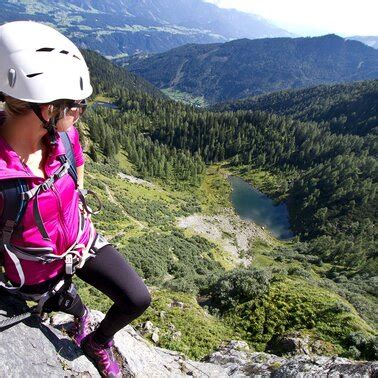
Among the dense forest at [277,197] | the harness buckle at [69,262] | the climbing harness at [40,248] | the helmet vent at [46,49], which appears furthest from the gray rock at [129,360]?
the dense forest at [277,197]

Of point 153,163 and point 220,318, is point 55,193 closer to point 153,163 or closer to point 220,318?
point 220,318

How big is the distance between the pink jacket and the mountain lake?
109052 millimetres

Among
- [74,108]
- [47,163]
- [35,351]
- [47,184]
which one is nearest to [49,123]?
[74,108]

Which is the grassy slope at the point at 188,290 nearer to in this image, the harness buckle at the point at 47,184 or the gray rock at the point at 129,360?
the gray rock at the point at 129,360

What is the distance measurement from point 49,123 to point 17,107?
15.1 inches

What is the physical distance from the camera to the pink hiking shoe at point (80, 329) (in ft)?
20.3

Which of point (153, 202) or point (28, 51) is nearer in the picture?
point (28, 51)

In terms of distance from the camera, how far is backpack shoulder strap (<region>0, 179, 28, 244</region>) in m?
3.55

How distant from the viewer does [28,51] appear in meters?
3.68

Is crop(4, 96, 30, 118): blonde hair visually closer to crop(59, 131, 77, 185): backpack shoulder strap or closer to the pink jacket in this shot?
the pink jacket

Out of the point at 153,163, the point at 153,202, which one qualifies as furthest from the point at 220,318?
the point at 153,163

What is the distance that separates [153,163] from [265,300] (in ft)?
354

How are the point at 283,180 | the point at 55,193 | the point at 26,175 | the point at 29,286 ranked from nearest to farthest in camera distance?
the point at 26,175, the point at 55,193, the point at 29,286, the point at 283,180

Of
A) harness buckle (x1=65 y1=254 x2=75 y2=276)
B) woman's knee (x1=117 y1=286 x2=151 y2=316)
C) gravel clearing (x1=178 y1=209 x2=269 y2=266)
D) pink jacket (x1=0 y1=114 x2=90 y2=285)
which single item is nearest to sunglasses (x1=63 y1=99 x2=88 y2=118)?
pink jacket (x1=0 y1=114 x2=90 y2=285)
